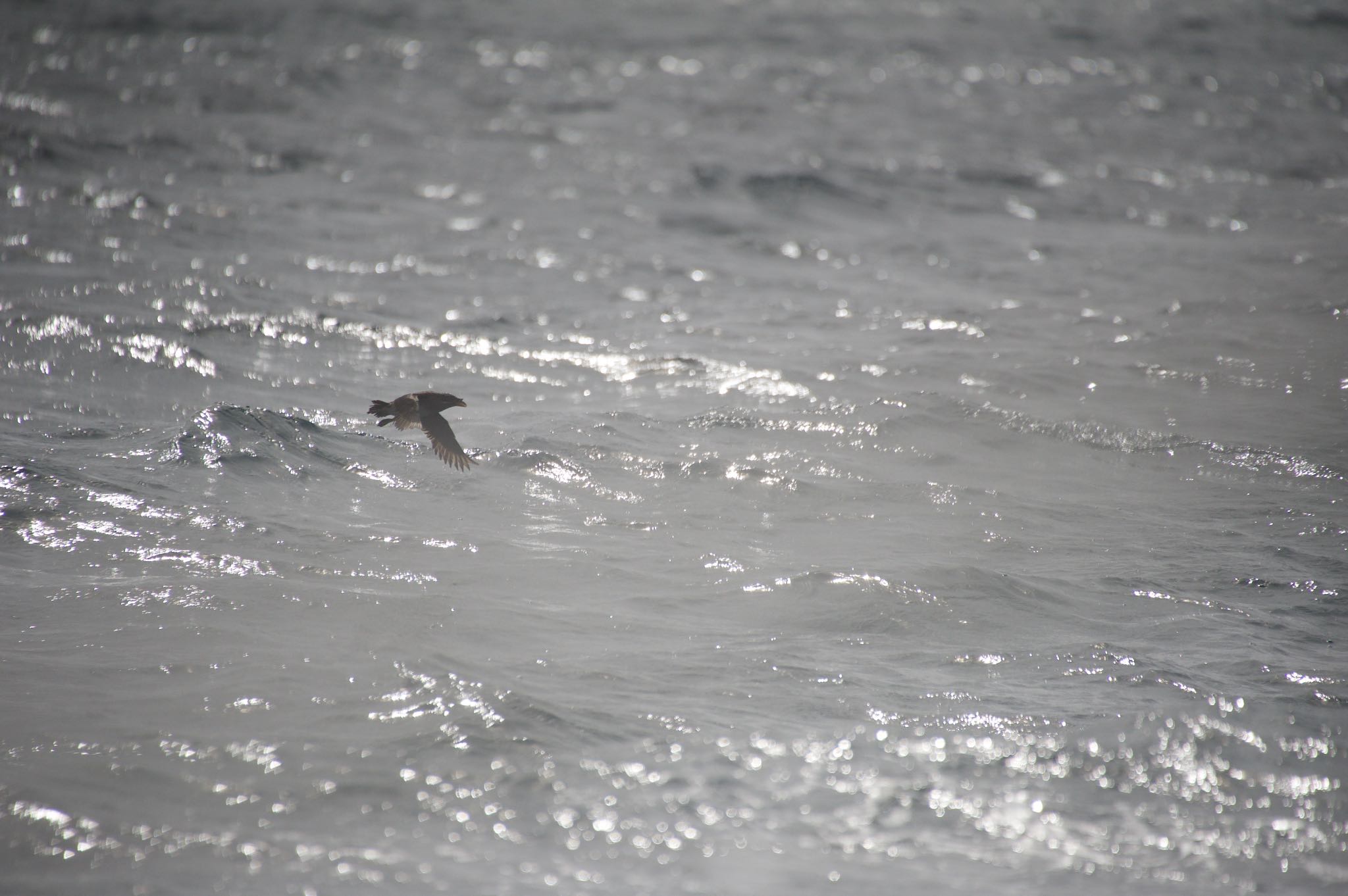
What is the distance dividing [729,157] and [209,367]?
8856 millimetres

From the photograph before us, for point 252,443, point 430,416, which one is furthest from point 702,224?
point 430,416

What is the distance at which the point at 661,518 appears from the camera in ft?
22.1

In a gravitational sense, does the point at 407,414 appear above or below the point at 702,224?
below

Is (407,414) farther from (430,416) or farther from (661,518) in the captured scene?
(661,518)

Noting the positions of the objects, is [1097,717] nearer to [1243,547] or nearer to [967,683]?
[967,683]

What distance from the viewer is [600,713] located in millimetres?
4785

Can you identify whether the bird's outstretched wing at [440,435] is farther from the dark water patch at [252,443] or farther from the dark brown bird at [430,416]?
the dark water patch at [252,443]

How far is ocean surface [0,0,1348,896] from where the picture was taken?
4203mm

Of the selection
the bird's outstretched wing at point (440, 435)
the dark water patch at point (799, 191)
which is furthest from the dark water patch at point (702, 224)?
the bird's outstretched wing at point (440, 435)

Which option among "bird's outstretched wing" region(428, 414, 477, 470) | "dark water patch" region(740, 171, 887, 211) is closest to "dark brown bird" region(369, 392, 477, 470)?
"bird's outstretched wing" region(428, 414, 477, 470)

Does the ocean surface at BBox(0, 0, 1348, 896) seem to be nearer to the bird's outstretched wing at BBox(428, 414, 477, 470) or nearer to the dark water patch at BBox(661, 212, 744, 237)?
the dark water patch at BBox(661, 212, 744, 237)

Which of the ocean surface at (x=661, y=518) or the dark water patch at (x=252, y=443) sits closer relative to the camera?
the ocean surface at (x=661, y=518)

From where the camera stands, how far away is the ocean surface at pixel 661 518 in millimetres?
4203

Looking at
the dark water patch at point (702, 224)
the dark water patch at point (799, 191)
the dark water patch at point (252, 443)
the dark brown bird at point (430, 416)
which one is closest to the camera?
the dark brown bird at point (430, 416)
